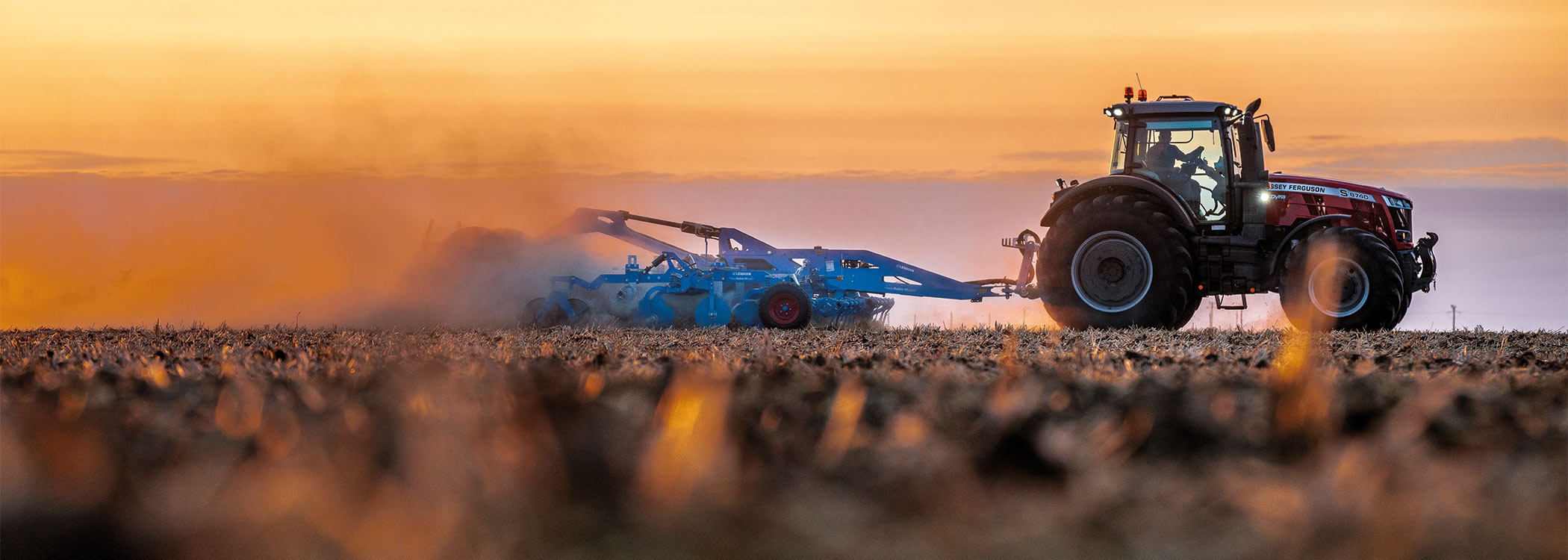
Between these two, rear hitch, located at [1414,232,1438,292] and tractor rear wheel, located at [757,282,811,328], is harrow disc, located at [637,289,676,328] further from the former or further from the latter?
rear hitch, located at [1414,232,1438,292]

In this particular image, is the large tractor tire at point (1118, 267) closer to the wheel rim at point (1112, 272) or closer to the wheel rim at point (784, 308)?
the wheel rim at point (1112, 272)

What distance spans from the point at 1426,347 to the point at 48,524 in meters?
8.34

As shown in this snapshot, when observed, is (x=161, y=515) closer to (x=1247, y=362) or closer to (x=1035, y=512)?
(x=1035, y=512)

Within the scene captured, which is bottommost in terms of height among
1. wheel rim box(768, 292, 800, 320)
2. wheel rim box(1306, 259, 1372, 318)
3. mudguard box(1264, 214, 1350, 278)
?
wheel rim box(768, 292, 800, 320)

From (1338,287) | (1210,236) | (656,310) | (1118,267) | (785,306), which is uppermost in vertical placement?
(1210,236)

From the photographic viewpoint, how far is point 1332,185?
12.8 m

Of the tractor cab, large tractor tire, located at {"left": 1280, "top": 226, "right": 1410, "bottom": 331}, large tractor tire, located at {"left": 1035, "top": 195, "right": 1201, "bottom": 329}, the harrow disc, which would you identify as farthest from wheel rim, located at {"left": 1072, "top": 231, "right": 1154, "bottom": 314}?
the harrow disc

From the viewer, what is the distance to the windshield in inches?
494

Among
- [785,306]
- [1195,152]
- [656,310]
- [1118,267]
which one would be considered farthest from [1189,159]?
[656,310]

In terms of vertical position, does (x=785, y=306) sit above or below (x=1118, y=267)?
below

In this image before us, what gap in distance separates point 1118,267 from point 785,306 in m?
4.04

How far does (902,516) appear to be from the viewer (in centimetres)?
276

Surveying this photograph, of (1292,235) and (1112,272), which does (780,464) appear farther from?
(1292,235)

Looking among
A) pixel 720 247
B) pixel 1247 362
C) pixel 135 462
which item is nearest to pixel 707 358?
pixel 1247 362
